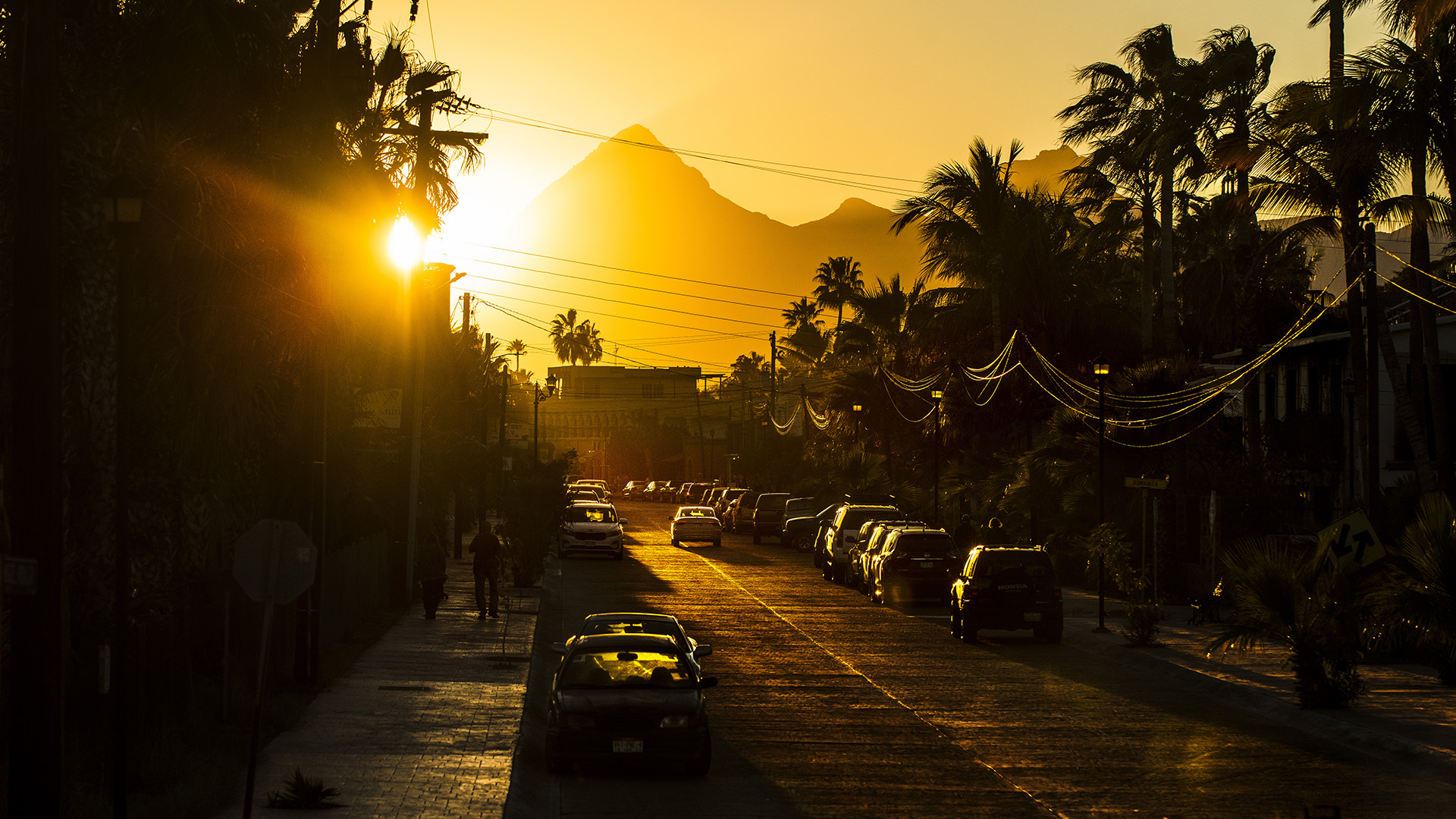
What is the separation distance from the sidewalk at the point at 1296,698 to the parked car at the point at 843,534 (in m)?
11.4

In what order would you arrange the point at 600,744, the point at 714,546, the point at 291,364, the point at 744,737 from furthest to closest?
the point at 714,546
the point at 291,364
the point at 744,737
the point at 600,744

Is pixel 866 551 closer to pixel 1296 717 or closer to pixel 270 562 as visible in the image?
pixel 1296 717

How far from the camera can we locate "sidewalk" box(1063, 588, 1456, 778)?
1490 cm

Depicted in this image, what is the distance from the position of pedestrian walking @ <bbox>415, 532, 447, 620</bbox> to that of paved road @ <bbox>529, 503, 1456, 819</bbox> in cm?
333

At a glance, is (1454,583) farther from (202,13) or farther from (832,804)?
(202,13)

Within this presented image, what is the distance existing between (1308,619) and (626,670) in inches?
355

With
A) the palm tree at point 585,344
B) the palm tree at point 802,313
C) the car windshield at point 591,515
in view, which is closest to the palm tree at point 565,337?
the palm tree at point 585,344

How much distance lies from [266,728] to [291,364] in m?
5.33

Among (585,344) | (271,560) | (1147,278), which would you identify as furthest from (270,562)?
(585,344)

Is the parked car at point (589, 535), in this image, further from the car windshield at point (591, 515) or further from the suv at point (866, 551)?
the suv at point (866, 551)

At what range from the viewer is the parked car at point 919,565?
32188 mm

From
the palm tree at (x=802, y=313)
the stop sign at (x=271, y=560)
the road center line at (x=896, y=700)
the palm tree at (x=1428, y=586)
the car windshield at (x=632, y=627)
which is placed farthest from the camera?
the palm tree at (x=802, y=313)

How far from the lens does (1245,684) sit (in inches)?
770

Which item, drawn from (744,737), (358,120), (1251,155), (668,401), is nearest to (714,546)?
(1251,155)
